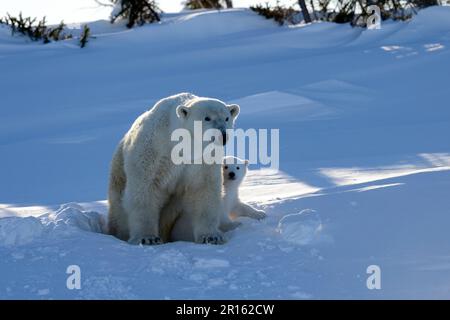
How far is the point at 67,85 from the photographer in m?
11.5

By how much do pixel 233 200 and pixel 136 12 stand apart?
10.1 meters

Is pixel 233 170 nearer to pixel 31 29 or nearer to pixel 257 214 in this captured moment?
pixel 257 214

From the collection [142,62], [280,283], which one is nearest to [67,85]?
[142,62]

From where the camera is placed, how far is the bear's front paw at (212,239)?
4.92 m

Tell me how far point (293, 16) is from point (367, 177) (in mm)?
10445

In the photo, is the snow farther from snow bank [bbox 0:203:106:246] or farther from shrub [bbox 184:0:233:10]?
shrub [bbox 184:0:233:10]

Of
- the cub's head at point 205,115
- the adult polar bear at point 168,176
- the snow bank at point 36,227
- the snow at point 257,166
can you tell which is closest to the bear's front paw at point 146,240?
the adult polar bear at point 168,176

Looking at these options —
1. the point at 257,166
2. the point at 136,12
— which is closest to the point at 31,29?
the point at 136,12

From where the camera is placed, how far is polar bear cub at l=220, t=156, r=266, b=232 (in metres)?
5.34

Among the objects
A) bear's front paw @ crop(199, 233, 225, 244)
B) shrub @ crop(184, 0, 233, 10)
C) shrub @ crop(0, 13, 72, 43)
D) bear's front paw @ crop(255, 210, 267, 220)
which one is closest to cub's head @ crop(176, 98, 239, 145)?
bear's front paw @ crop(199, 233, 225, 244)

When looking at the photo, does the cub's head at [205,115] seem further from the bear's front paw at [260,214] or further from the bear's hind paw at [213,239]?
the bear's front paw at [260,214]

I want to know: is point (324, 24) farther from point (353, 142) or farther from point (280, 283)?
point (280, 283)

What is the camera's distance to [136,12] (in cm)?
1512
